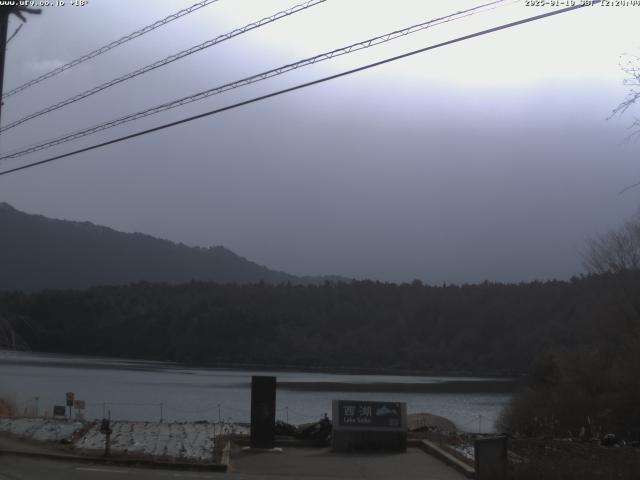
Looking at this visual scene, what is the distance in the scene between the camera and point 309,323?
126 metres

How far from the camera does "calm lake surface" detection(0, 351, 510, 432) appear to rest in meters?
45.6

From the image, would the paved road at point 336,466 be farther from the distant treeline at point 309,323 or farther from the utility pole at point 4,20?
the distant treeline at point 309,323

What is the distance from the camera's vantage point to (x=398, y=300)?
134875mm

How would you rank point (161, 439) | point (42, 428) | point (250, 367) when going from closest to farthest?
1. point (161, 439)
2. point (42, 428)
3. point (250, 367)

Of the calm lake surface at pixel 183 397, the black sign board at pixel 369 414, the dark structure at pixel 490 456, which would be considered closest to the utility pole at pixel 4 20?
the black sign board at pixel 369 414

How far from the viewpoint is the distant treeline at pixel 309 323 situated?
10881 centimetres

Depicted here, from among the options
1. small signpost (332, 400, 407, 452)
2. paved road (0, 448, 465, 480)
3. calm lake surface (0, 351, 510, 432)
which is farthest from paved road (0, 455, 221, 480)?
calm lake surface (0, 351, 510, 432)

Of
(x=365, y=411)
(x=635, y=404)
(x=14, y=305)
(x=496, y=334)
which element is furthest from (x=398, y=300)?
(x=365, y=411)

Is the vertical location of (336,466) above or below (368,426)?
below

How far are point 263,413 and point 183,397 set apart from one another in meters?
40.8

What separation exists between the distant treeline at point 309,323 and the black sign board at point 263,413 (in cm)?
7963

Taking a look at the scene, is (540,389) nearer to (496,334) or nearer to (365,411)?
(365,411)

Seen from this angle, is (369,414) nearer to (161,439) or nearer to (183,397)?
(161,439)

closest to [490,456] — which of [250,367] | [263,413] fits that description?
[263,413]
